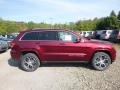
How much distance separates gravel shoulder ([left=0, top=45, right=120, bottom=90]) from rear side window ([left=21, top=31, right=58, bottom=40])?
135 cm

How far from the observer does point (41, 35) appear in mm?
10508

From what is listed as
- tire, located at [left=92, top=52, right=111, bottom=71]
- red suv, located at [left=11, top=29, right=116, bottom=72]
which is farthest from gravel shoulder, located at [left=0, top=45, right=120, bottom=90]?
red suv, located at [left=11, top=29, right=116, bottom=72]

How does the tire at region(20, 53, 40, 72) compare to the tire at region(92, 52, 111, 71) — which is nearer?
the tire at region(92, 52, 111, 71)

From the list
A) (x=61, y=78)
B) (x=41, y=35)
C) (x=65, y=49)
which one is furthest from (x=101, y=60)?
(x=41, y=35)

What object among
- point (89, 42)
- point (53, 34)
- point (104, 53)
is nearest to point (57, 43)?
point (53, 34)

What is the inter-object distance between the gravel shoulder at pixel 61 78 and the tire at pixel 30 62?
240 millimetres

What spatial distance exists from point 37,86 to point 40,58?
9.25 feet

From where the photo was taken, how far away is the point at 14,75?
931 centimetres

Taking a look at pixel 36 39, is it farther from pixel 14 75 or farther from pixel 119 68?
pixel 119 68

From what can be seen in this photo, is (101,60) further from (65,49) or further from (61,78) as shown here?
A: (61,78)

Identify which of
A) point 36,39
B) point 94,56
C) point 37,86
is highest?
point 36,39

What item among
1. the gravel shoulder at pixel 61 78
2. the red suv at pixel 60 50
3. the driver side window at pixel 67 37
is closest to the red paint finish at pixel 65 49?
the red suv at pixel 60 50

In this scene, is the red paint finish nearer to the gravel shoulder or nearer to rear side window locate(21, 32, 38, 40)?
rear side window locate(21, 32, 38, 40)

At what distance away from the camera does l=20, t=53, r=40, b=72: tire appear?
10.2m
